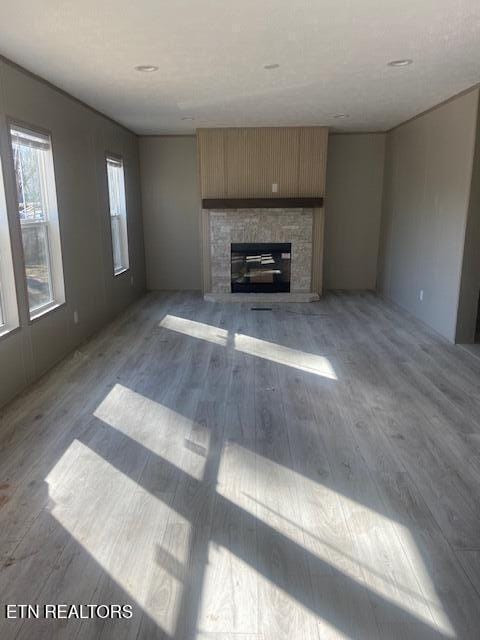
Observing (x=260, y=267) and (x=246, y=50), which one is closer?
(x=246, y=50)

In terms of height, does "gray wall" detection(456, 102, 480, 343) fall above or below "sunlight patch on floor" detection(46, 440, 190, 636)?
above

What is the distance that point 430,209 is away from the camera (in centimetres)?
563

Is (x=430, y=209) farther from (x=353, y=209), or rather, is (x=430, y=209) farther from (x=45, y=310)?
(x=45, y=310)

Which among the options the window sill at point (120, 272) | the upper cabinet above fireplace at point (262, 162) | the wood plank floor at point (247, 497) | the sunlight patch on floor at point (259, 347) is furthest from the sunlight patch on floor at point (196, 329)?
the upper cabinet above fireplace at point (262, 162)

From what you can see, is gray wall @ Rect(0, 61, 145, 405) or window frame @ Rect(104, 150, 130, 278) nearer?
gray wall @ Rect(0, 61, 145, 405)

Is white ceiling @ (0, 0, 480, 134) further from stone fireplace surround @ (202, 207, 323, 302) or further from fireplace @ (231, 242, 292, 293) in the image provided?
fireplace @ (231, 242, 292, 293)

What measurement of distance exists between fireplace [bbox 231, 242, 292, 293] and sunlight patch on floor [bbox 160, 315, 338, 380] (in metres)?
1.63

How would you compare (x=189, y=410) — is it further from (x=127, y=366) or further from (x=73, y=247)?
(x=73, y=247)

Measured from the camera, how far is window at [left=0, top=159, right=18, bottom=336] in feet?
11.5

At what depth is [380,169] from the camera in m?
7.59

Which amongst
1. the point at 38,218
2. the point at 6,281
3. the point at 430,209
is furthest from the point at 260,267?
the point at 6,281

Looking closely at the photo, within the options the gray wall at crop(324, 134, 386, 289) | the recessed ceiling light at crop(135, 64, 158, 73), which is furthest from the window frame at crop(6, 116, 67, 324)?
the gray wall at crop(324, 134, 386, 289)

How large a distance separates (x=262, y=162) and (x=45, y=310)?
4182 millimetres

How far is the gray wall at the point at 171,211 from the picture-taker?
7609mm
